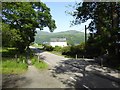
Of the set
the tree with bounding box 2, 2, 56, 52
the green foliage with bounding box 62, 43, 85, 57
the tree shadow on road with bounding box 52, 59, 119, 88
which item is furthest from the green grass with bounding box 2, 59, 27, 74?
the green foliage with bounding box 62, 43, 85, 57

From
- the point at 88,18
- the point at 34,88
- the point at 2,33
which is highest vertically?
the point at 88,18

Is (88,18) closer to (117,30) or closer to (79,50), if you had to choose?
(117,30)

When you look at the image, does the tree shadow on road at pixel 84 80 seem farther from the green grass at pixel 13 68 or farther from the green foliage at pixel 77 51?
the green foliage at pixel 77 51

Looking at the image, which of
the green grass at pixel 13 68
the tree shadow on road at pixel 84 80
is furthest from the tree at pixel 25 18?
the tree shadow on road at pixel 84 80

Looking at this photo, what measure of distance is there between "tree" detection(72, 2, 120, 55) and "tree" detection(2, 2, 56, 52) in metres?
10.1

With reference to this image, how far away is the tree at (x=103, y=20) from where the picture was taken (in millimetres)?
26922

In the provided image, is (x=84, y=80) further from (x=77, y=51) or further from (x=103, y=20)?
(x=77, y=51)

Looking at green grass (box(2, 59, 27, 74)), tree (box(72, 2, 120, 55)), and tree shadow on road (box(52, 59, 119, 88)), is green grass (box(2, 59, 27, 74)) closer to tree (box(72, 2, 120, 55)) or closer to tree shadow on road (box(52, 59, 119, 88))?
tree shadow on road (box(52, 59, 119, 88))

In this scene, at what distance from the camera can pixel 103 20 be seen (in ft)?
107

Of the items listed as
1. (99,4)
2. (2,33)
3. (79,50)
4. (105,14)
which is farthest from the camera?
(79,50)

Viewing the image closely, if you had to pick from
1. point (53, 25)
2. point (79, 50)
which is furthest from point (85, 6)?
point (53, 25)

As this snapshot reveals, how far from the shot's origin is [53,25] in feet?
189

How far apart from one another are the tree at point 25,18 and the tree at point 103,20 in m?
10.1

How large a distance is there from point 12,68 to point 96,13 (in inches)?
545
